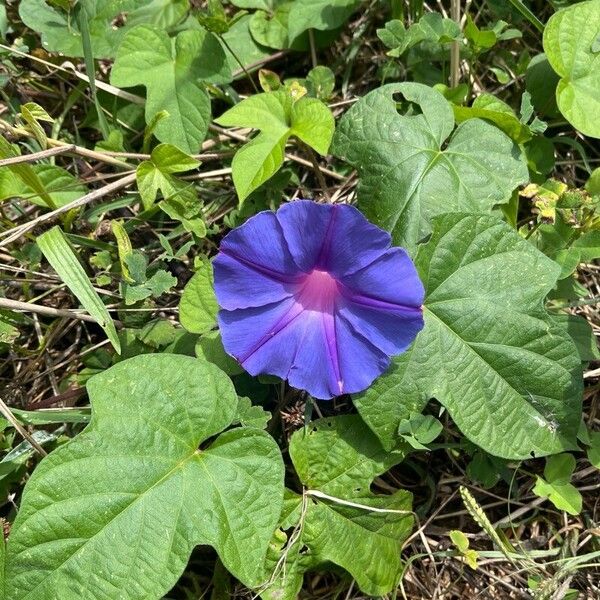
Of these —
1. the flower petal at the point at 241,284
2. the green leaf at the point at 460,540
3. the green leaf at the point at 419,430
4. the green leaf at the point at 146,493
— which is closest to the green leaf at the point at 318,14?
the flower petal at the point at 241,284

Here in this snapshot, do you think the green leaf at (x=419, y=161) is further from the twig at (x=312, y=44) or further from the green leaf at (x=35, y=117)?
the green leaf at (x=35, y=117)

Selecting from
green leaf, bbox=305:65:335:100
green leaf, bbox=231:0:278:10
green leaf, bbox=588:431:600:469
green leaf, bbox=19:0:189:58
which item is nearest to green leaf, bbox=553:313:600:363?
green leaf, bbox=588:431:600:469

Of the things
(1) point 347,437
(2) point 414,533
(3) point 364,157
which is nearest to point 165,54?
(3) point 364,157

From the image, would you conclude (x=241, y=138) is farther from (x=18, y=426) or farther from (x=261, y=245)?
(x=18, y=426)

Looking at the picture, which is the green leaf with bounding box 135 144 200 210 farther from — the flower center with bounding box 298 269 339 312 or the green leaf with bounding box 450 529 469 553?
the green leaf with bounding box 450 529 469 553

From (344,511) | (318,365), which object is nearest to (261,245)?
(318,365)
